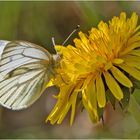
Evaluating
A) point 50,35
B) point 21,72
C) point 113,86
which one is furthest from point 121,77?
point 50,35

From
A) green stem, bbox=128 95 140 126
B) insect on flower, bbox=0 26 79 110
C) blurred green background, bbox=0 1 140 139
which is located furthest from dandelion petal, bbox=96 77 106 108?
blurred green background, bbox=0 1 140 139

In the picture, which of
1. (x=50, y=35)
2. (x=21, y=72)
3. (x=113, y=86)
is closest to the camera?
(x=113, y=86)

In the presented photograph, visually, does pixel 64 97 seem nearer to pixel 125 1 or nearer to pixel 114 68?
pixel 114 68

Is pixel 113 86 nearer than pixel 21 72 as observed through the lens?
Yes

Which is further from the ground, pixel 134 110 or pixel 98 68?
pixel 98 68

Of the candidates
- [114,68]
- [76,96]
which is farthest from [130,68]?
[76,96]

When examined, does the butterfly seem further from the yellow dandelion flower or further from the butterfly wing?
the yellow dandelion flower

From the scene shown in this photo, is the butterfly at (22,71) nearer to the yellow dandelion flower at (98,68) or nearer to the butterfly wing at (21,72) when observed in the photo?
the butterfly wing at (21,72)

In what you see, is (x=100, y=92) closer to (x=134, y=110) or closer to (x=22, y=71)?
(x=134, y=110)

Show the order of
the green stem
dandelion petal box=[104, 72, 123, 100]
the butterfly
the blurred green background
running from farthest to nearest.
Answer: the blurred green background
the butterfly
the green stem
dandelion petal box=[104, 72, 123, 100]
